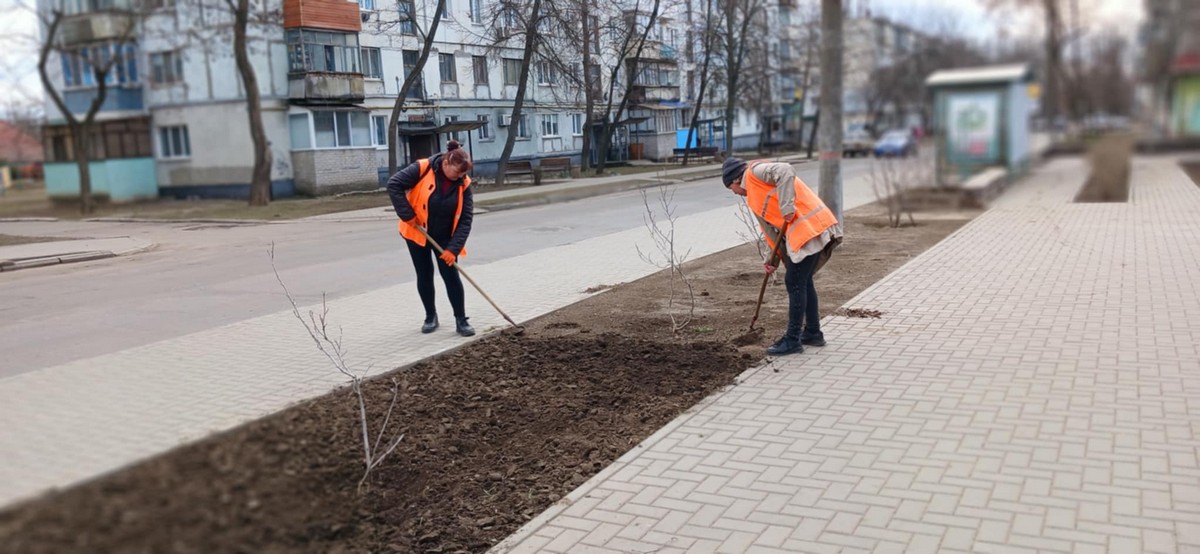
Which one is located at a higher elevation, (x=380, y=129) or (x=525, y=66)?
(x=525, y=66)

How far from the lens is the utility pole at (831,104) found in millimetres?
8984

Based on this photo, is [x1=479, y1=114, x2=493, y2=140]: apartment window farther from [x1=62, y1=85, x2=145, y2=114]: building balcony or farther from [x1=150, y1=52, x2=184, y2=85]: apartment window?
[x1=62, y1=85, x2=145, y2=114]: building balcony

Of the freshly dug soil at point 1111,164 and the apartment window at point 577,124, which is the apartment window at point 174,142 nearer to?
the apartment window at point 577,124

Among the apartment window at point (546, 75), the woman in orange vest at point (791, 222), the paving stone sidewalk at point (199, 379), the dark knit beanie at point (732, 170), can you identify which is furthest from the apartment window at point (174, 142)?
the woman in orange vest at point (791, 222)

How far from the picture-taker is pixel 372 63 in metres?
14.3

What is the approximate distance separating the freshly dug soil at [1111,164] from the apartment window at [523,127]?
987 centimetres

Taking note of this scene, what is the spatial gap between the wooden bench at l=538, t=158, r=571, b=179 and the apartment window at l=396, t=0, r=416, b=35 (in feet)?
12.4

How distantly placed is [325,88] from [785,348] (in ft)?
45.7

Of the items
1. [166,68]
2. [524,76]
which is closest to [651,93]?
[524,76]

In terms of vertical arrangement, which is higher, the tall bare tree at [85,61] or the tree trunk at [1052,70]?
the tall bare tree at [85,61]

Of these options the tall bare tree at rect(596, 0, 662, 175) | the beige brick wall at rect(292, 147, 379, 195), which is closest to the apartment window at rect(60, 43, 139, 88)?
the beige brick wall at rect(292, 147, 379, 195)

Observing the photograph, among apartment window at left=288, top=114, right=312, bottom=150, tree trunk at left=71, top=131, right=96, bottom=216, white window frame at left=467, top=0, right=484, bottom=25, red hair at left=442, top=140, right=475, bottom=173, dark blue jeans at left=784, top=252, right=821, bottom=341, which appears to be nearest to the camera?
dark blue jeans at left=784, top=252, right=821, bottom=341

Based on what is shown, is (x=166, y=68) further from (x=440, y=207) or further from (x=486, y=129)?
(x=440, y=207)

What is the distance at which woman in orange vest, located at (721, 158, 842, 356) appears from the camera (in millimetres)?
6148
